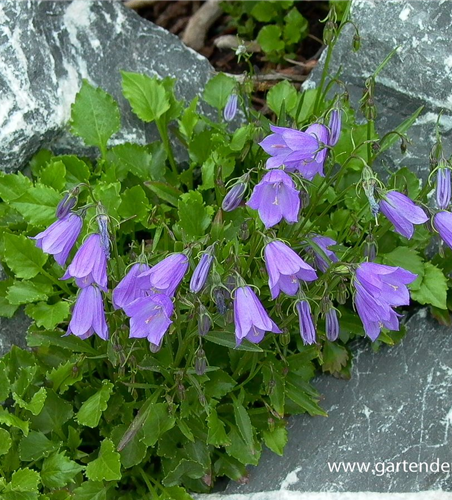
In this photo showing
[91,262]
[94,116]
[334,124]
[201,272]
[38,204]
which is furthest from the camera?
[94,116]

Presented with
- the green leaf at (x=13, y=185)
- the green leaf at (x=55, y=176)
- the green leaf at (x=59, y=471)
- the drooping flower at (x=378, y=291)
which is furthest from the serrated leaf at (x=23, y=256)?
the drooping flower at (x=378, y=291)

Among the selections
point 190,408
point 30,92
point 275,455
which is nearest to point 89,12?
point 30,92

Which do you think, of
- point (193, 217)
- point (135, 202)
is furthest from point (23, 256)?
point (193, 217)

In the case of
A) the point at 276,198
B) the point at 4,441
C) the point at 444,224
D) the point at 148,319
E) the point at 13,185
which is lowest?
the point at 4,441

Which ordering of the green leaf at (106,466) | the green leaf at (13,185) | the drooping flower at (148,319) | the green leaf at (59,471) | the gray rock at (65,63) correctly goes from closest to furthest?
the drooping flower at (148,319), the green leaf at (106,466), the green leaf at (59,471), the green leaf at (13,185), the gray rock at (65,63)

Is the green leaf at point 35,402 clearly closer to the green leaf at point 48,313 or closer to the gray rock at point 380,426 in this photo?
the green leaf at point 48,313

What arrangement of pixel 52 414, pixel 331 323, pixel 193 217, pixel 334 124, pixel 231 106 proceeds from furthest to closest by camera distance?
pixel 231 106 < pixel 193 217 < pixel 52 414 < pixel 334 124 < pixel 331 323

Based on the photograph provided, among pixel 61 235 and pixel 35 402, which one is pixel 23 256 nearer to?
pixel 35 402
